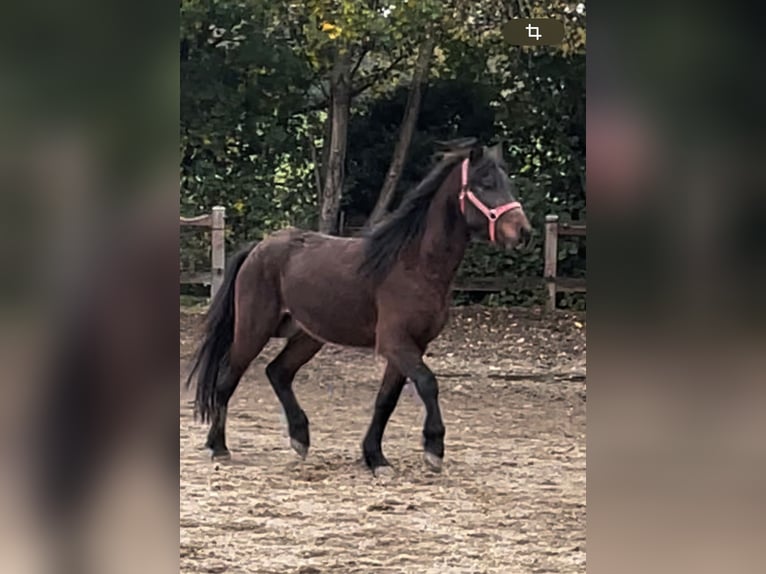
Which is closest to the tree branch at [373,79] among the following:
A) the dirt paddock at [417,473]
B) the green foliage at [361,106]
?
the green foliage at [361,106]

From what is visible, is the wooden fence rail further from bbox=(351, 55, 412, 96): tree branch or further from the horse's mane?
bbox=(351, 55, 412, 96): tree branch

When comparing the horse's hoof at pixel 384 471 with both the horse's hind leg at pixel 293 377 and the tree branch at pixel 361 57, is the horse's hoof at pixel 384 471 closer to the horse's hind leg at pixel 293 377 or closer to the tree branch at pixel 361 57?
the horse's hind leg at pixel 293 377

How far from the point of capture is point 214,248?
1.60m

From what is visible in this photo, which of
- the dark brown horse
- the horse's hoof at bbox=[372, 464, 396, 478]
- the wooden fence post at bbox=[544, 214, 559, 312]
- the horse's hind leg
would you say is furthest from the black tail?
the wooden fence post at bbox=[544, 214, 559, 312]

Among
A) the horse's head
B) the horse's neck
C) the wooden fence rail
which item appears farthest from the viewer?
the horse's neck

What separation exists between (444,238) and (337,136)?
0.35 metres

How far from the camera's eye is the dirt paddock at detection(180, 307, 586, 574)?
1.53 m

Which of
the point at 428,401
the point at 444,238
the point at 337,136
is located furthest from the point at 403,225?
the point at 428,401

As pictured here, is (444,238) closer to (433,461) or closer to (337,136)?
(337,136)

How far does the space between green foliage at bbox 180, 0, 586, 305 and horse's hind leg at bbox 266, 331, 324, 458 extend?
0.89ft
